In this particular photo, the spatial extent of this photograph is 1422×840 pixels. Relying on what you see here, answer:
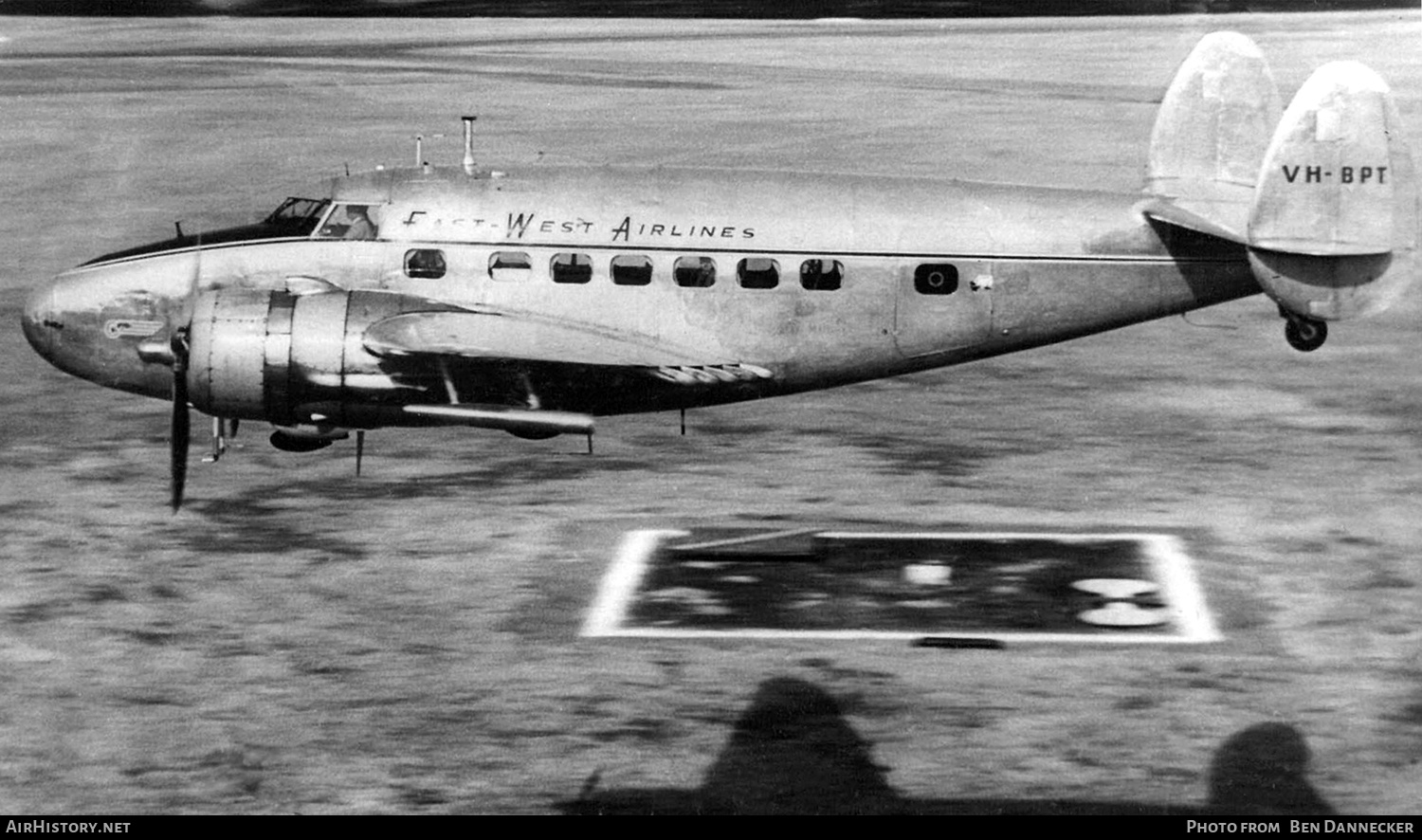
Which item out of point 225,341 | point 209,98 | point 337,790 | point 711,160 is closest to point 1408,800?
point 337,790

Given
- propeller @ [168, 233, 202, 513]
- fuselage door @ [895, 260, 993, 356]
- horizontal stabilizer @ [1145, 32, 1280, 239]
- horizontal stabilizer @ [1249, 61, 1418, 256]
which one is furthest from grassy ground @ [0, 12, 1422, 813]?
horizontal stabilizer @ [1145, 32, 1280, 239]

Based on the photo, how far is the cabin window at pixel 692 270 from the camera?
85.9ft

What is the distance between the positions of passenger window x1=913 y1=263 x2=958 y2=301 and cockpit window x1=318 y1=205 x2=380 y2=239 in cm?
743

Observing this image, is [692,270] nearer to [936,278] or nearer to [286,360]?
[936,278]

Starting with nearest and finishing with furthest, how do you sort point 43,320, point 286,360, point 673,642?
1. point 673,642
2. point 286,360
3. point 43,320

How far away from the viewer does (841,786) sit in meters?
19.4

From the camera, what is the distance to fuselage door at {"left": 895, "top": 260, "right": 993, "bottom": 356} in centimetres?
2647

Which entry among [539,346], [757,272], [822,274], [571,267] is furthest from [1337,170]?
[539,346]

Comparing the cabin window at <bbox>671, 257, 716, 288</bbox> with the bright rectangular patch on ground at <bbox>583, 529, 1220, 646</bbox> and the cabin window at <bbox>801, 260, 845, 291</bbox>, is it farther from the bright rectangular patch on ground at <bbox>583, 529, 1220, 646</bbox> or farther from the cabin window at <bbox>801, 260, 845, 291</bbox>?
the bright rectangular patch on ground at <bbox>583, 529, 1220, 646</bbox>

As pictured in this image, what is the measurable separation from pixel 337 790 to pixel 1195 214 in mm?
14747

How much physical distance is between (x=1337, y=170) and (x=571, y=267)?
33.6 ft

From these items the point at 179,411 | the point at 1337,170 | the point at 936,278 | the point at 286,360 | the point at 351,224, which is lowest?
the point at 179,411

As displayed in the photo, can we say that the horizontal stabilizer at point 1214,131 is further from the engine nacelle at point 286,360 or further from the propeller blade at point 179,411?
the propeller blade at point 179,411

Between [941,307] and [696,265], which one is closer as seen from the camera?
[696,265]
